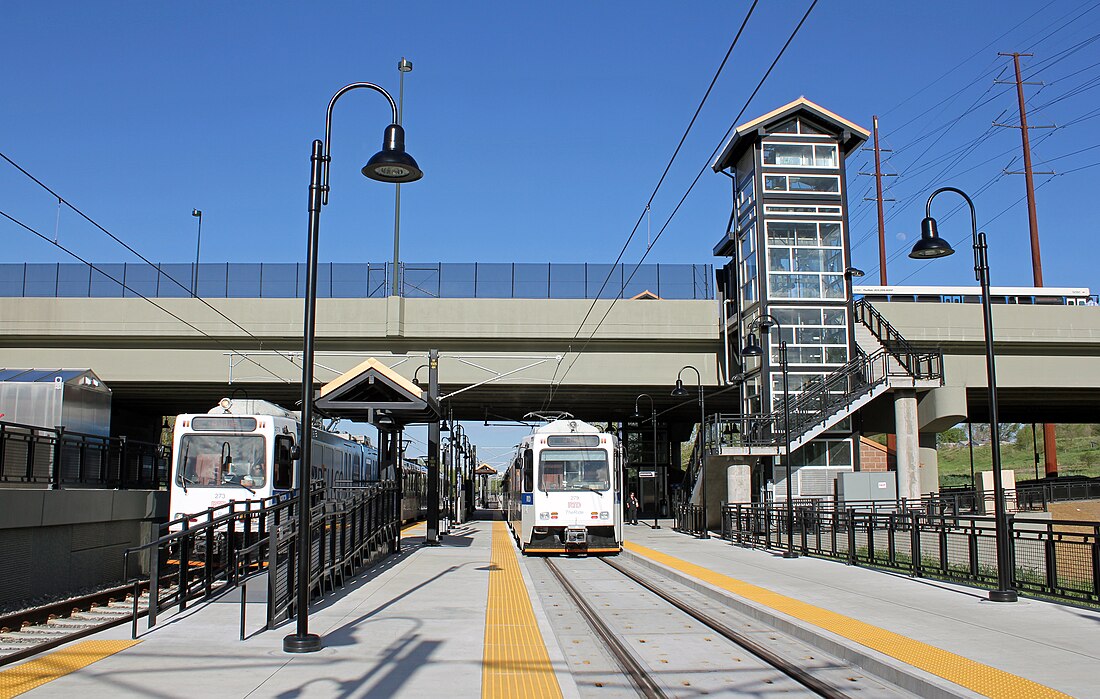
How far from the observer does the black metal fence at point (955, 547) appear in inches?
520

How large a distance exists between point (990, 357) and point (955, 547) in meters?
4.03

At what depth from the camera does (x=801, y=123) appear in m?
39.1

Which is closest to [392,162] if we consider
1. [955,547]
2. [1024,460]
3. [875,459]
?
[955,547]

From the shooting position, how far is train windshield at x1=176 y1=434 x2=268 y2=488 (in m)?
21.2

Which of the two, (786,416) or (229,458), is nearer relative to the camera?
(229,458)

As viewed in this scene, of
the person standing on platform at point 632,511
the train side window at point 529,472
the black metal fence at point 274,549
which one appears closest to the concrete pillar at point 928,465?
the person standing on platform at point 632,511

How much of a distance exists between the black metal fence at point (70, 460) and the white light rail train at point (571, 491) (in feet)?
31.8

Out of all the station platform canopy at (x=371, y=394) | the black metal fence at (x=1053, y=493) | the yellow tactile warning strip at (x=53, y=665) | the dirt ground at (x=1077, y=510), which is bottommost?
the yellow tactile warning strip at (x=53, y=665)

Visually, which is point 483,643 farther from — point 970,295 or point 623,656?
point 970,295

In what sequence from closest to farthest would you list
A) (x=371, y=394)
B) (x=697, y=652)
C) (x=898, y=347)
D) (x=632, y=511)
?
1. (x=697, y=652)
2. (x=371, y=394)
3. (x=898, y=347)
4. (x=632, y=511)

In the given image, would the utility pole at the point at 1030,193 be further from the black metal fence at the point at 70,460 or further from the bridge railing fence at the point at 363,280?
the black metal fence at the point at 70,460

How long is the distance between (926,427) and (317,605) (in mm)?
30285

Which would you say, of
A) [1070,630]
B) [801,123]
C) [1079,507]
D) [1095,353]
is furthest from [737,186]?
[1070,630]

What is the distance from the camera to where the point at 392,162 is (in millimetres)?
11469
